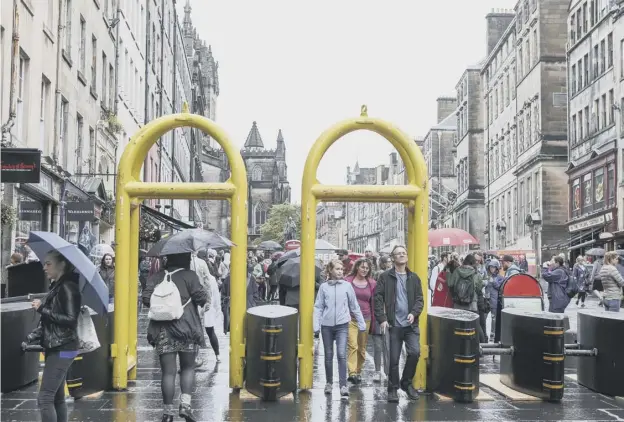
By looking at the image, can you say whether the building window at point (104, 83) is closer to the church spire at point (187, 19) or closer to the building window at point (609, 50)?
the building window at point (609, 50)

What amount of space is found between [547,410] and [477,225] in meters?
64.4

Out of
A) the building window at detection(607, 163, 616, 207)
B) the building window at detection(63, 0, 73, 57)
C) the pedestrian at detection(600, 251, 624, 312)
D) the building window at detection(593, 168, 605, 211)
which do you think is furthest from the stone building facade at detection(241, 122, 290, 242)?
the pedestrian at detection(600, 251, 624, 312)

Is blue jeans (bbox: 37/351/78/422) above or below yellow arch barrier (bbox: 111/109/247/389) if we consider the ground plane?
below

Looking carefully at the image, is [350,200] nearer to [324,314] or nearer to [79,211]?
[324,314]

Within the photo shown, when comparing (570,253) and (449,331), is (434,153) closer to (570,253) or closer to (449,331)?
(570,253)

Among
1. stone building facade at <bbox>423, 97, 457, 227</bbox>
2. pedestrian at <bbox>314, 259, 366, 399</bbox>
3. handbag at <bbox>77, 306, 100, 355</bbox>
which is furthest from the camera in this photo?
stone building facade at <bbox>423, 97, 457, 227</bbox>

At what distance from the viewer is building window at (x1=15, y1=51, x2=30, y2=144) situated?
63.9 ft

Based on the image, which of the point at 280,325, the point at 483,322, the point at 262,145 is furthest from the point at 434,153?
the point at 280,325

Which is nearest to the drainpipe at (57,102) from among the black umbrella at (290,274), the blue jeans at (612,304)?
the black umbrella at (290,274)

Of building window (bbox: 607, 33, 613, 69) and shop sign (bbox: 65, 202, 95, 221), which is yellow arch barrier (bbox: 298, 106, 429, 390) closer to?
shop sign (bbox: 65, 202, 95, 221)

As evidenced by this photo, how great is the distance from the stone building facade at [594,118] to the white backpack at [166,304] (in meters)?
33.1

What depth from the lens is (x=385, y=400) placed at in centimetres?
1062

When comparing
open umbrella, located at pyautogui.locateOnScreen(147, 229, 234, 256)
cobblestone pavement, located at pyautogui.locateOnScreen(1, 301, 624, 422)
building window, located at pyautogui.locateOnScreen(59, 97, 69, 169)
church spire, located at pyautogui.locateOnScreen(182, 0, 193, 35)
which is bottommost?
cobblestone pavement, located at pyautogui.locateOnScreen(1, 301, 624, 422)

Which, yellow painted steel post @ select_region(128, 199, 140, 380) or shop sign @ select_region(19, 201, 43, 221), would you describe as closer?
yellow painted steel post @ select_region(128, 199, 140, 380)
